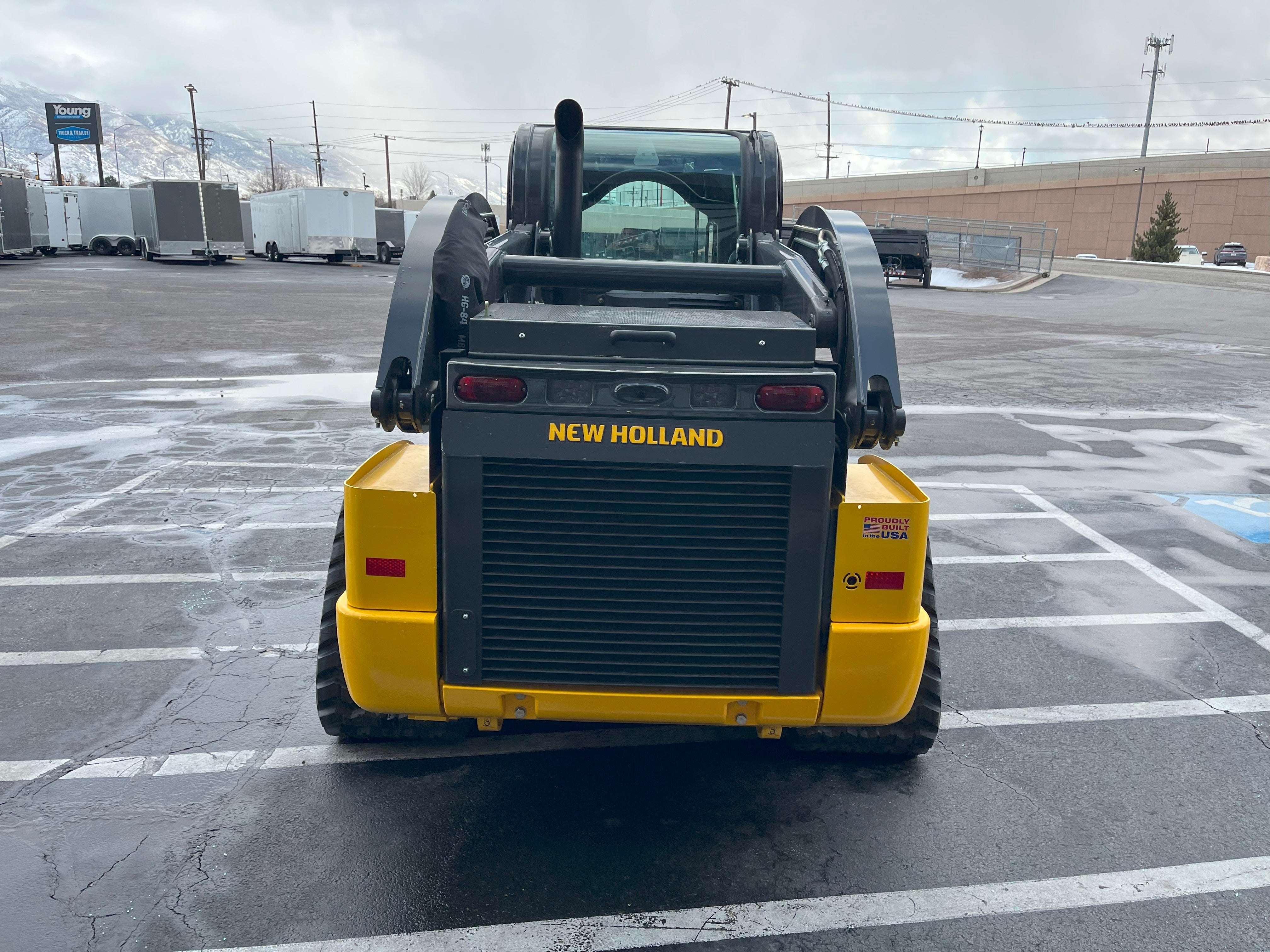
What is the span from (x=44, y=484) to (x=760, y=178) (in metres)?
6.11

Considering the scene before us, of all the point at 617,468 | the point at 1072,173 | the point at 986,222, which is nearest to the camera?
the point at 617,468

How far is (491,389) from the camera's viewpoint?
3012 mm

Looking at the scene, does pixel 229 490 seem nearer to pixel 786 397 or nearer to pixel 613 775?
pixel 613 775

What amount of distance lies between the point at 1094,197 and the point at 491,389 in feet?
276

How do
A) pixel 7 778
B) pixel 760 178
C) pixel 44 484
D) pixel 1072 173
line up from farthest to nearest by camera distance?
pixel 1072 173 → pixel 44 484 → pixel 760 178 → pixel 7 778

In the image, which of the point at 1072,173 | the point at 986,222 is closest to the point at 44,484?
the point at 986,222

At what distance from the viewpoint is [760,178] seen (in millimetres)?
5461

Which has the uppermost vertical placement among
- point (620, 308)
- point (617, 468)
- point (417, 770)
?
point (620, 308)

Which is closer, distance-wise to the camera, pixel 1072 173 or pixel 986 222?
pixel 986 222

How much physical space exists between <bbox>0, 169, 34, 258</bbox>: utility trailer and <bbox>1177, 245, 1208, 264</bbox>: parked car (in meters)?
58.6

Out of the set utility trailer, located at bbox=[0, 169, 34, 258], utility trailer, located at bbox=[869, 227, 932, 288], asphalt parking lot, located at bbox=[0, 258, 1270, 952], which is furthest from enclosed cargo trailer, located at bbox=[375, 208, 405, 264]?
asphalt parking lot, located at bbox=[0, 258, 1270, 952]

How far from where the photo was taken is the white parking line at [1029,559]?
6.48m

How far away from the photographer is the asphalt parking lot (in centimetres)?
311

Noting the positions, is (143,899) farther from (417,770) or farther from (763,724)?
(763,724)
